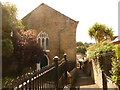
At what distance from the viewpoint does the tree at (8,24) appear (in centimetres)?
1537

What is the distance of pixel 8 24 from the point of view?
54.2 feet

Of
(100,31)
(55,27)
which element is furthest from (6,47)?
(100,31)

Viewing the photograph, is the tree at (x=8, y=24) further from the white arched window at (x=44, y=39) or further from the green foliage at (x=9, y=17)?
the white arched window at (x=44, y=39)

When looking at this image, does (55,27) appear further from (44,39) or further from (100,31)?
(100,31)

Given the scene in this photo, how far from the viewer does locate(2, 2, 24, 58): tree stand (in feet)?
50.4

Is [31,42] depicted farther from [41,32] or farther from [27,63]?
[41,32]

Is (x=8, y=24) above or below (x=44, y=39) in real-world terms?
above

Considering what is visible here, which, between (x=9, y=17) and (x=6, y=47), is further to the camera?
(x=9, y=17)

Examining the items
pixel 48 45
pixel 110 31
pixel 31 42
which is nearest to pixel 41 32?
pixel 48 45

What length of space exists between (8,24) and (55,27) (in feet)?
28.1

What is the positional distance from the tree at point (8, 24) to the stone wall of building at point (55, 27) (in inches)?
226

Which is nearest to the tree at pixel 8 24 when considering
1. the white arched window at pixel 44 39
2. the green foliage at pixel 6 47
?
the green foliage at pixel 6 47

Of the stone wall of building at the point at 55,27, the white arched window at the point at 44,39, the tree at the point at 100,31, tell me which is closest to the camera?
the stone wall of building at the point at 55,27

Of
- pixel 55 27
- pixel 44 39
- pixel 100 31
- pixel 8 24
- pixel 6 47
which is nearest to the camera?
pixel 6 47
